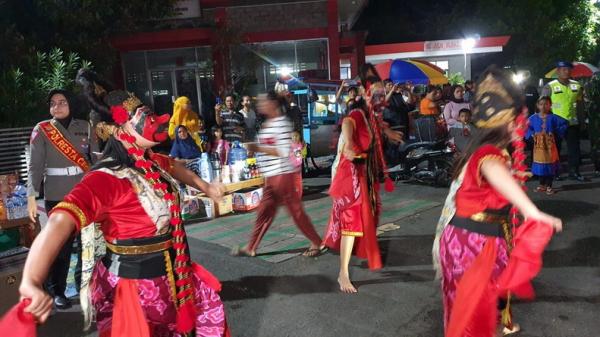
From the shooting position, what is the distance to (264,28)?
16.1 meters

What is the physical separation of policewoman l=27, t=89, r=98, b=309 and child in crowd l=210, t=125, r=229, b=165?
342 cm

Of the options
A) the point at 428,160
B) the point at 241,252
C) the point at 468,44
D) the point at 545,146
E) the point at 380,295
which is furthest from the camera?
the point at 468,44

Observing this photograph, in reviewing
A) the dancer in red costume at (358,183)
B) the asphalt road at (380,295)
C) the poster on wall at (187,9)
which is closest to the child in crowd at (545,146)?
the asphalt road at (380,295)

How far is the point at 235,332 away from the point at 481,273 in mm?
2025

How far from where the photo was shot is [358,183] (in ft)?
A: 14.6

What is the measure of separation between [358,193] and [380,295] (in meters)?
0.90

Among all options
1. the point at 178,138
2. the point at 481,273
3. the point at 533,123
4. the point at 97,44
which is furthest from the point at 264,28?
the point at 481,273

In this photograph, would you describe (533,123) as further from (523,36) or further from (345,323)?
(523,36)

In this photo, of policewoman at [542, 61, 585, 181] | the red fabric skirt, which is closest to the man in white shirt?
policewoman at [542, 61, 585, 181]

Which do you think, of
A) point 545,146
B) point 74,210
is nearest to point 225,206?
point 545,146

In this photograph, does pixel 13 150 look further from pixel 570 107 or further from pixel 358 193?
pixel 570 107

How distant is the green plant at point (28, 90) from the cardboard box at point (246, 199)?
3.04 metres

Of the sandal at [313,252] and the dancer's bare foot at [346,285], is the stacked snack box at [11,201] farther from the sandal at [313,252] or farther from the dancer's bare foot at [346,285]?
the dancer's bare foot at [346,285]

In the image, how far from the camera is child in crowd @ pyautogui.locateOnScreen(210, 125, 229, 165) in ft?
26.1
